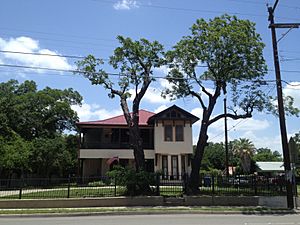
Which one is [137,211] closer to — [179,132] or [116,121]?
[179,132]

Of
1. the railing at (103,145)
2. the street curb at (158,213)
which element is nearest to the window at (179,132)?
the railing at (103,145)

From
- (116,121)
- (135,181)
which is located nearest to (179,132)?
(116,121)

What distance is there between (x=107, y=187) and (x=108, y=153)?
1339 centimetres

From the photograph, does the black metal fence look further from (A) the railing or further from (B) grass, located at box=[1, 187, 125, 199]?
(A) the railing

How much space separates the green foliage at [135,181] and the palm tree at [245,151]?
33.2 meters

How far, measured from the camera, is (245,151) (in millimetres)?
57906

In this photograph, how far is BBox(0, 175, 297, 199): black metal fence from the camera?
18.4m

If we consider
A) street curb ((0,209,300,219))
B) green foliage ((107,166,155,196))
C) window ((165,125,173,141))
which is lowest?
street curb ((0,209,300,219))

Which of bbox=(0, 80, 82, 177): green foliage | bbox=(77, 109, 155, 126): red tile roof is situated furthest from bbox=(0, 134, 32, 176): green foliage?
bbox=(77, 109, 155, 126): red tile roof

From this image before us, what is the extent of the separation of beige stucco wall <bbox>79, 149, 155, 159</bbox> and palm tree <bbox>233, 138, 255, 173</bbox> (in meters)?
21.7

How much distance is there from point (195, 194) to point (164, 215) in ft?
15.6

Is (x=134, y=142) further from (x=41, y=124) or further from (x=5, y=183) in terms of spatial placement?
(x=41, y=124)

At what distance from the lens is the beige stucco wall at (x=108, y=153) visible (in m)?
32.5

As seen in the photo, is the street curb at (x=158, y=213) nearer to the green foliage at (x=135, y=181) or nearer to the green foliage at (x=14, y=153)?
the green foliage at (x=135, y=181)
